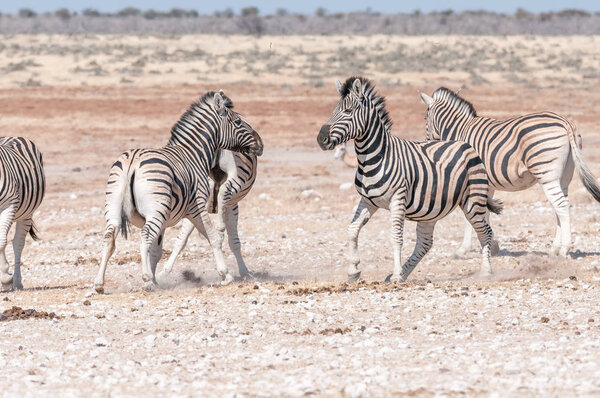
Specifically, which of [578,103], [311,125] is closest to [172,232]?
[311,125]

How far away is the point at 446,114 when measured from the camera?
13484mm

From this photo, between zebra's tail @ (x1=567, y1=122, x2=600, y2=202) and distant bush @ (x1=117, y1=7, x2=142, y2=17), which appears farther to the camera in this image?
distant bush @ (x1=117, y1=7, x2=142, y2=17)

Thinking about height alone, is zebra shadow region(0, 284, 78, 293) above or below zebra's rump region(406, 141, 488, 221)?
below

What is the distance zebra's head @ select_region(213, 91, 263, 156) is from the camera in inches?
442

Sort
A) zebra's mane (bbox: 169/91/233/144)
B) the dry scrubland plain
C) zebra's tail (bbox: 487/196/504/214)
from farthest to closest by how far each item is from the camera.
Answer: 1. zebra's tail (bbox: 487/196/504/214)
2. zebra's mane (bbox: 169/91/233/144)
3. the dry scrubland plain

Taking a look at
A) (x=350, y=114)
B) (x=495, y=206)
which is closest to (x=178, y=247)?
(x=350, y=114)

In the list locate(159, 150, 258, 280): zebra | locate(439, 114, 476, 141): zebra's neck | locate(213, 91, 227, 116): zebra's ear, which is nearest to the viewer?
locate(213, 91, 227, 116): zebra's ear

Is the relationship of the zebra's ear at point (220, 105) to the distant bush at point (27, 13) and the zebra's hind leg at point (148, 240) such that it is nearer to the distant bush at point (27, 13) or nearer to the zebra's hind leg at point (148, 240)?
the zebra's hind leg at point (148, 240)

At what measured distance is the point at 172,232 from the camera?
15648 mm

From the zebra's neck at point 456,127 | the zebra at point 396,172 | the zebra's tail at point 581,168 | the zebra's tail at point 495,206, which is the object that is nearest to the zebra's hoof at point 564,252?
the zebra's tail at point 581,168

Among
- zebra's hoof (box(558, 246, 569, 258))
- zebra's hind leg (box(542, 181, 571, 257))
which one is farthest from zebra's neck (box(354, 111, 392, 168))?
zebra's hoof (box(558, 246, 569, 258))

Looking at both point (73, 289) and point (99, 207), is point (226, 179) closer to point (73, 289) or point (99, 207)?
point (73, 289)

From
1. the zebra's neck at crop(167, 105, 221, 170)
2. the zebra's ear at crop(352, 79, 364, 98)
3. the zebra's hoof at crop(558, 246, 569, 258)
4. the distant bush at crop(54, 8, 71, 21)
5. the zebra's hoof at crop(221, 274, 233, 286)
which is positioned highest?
the distant bush at crop(54, 8, 71, 21)

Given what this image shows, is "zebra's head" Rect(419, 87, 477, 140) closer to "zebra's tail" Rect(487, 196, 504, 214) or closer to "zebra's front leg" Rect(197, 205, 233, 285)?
"zebra's tail" Rect(487, 196, 504, 214)
